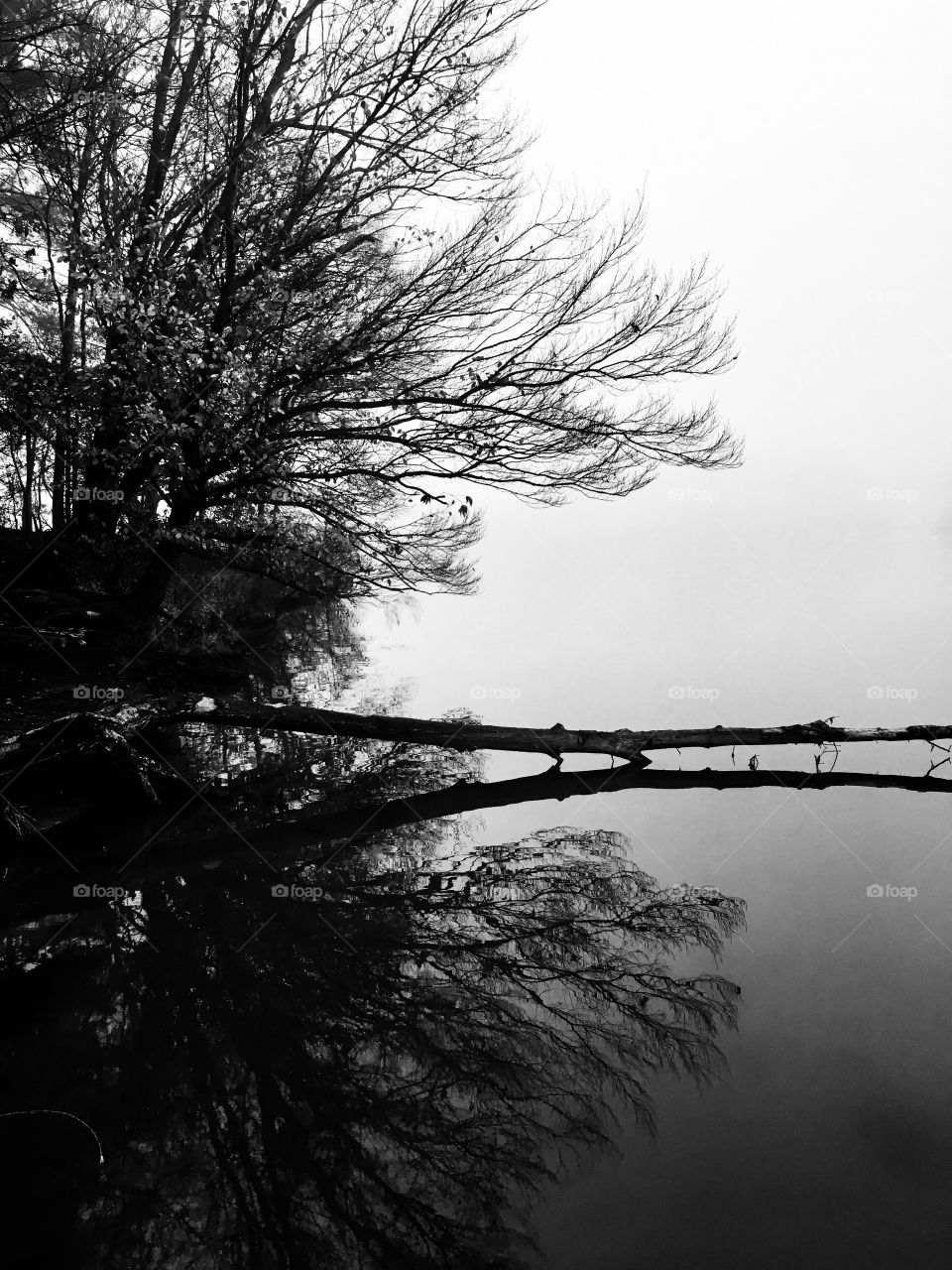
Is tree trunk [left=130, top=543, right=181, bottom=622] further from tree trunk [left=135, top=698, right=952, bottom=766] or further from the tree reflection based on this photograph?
the tree reflection

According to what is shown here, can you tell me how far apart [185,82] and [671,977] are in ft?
38.5

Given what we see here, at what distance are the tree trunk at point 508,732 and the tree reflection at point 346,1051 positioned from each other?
2.72 meters

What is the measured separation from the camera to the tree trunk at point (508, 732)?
29.5 feet

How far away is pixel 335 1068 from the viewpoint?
420cm

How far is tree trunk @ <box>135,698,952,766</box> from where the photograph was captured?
8984mm

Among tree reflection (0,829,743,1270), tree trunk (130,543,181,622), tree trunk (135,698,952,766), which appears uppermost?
tree trunk (130,543,181,622)

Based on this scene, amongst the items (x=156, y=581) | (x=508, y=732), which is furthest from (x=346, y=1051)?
(x=156, y=581)

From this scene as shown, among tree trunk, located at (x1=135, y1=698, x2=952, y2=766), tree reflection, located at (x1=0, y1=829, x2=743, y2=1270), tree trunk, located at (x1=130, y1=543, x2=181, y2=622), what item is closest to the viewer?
tree reflection, located at (x1=0, y1=829, x2=743, y2=1270)

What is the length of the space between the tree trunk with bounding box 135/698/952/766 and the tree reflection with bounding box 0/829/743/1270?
272 centimetres

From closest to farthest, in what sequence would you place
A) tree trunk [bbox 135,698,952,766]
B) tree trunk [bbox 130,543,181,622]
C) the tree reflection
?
the tree reflection → tree trunk [bbox 135,698,952,766] → tree trunk [bbox 130,543,181,622]

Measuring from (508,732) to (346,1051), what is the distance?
18.0 ft

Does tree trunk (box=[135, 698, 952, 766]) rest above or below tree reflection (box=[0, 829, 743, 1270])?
above

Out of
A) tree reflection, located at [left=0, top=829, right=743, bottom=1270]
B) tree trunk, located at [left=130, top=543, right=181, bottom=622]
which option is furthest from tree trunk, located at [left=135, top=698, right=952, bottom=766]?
tree trunk, located at [left=130, top=543, right=181, bottom=622]

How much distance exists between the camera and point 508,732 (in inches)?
379
